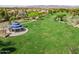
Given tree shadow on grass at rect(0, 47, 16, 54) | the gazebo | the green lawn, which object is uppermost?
the gazebo

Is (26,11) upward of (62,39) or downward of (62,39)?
upward

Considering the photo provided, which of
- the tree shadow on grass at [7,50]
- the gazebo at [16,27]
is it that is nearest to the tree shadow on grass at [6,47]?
the tree shadow on grass at [7,50]

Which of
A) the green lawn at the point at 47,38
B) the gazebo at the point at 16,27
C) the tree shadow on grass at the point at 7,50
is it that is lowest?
the tree shadow on grass at the point at 7,50

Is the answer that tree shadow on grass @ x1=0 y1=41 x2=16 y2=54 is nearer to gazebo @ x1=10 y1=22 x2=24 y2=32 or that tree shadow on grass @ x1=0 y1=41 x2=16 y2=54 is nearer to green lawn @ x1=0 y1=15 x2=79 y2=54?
green lawn @ x1=0 y1=15 x2=79 y2=54

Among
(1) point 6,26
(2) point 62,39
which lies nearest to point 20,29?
(1) point 6,26

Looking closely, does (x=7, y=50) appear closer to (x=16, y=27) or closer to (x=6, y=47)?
(x=6, y=47)

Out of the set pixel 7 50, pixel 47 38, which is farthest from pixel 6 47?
pixel 47 38

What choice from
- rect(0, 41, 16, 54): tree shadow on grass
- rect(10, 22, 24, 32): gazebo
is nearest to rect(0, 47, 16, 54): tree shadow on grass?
rect(0, 41, 16, 54): tree shadow on grass

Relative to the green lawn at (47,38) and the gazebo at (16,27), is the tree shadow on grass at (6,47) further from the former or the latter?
the gazebo at (16,27)
